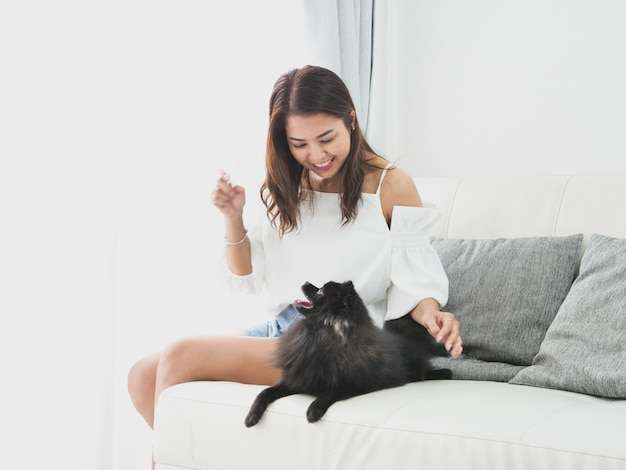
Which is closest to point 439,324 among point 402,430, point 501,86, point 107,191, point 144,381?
point 402,430

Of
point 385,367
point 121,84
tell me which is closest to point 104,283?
point 121,84

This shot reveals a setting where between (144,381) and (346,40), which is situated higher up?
(346,40)

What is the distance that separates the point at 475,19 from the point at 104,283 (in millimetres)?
1947

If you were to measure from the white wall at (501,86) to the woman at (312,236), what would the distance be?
1114 millimetres

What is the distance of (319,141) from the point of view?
2049 millimetres

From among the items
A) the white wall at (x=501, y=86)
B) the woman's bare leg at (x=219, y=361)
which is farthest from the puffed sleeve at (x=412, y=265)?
the white wall at (x=501, y=86)

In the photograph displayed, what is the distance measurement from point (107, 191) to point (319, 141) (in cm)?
85

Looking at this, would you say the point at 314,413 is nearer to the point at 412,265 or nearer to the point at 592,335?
the point at 412,265

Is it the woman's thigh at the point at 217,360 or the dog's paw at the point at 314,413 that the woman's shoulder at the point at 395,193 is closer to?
the woman's thigh at the point at 217,360

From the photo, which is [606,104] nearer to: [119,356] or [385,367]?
[385,367]

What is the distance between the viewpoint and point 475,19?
3.31 meters

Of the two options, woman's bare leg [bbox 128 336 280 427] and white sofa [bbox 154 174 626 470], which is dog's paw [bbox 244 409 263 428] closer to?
white sofa [bbox 154 174 626 470]

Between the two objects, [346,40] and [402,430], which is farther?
[346,40]

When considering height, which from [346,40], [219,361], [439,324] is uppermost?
[346,40]
